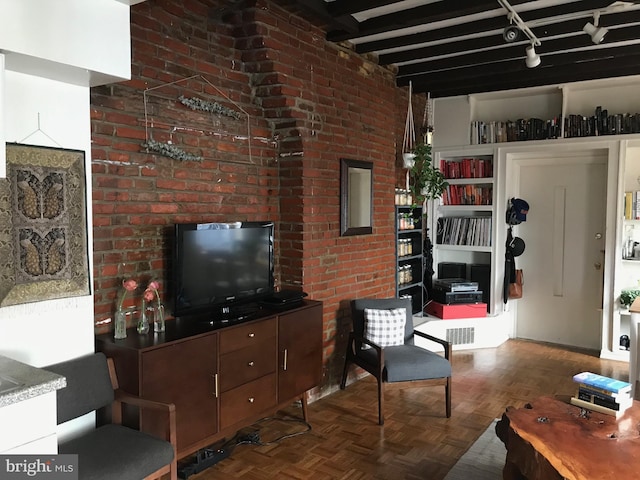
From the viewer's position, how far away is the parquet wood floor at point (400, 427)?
Answer: 117 inches

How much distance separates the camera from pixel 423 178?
17.8ft

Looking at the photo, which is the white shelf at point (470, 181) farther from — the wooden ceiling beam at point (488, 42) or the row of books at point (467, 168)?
the wooden ceiling beam at point (488, 42)

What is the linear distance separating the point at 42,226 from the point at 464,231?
15.2ft

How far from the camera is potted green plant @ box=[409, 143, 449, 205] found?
542 cm

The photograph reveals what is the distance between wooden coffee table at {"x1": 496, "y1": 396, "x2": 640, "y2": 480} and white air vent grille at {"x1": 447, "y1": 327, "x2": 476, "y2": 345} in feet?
8.54

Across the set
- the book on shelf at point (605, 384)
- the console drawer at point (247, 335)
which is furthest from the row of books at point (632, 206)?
the console drawer at point (247, 335)

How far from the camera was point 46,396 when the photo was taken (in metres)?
1.90

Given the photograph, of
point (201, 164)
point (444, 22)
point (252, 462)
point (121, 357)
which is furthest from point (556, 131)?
point (121, 357)

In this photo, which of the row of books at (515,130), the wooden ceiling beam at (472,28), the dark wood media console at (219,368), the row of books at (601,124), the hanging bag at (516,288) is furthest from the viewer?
the hanging bag at (516,288)

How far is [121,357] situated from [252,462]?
1.06m

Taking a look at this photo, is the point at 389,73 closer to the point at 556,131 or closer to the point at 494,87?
the point at 494,87

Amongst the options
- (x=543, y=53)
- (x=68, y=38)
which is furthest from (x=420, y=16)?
(x=68, y=38)

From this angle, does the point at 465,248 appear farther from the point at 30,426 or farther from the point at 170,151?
the point at 30,426

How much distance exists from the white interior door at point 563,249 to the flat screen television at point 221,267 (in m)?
3.54
